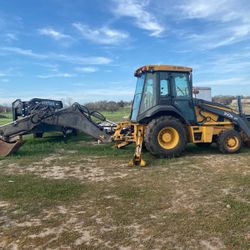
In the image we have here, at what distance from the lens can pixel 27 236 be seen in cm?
381

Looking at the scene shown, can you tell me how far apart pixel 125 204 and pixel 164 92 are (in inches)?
175

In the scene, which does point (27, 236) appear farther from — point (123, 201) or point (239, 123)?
point (239, 123)

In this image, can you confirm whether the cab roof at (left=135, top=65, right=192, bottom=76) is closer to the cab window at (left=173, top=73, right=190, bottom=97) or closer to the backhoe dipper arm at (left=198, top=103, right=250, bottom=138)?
the cab window at (left=173, top=73, right=190, bottom=97)

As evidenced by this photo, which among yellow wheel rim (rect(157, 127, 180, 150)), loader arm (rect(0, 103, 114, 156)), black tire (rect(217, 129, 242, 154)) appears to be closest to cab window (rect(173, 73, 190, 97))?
yellow wheel rim (rect(157, 127, 180, 150))

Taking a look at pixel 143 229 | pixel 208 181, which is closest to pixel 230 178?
pixel 208 181

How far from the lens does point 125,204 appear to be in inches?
190

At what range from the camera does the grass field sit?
3674 millimetres

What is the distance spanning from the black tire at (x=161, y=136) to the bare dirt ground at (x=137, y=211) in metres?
0.93

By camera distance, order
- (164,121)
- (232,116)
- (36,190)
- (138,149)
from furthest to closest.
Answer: (232,116) → (164,121) → (138,149) → (36,190)

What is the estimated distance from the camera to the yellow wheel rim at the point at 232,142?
8.98 metres

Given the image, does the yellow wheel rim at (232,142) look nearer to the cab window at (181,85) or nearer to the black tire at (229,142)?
the black tire at (229,142)

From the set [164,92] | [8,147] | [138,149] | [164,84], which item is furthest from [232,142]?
[8,147]

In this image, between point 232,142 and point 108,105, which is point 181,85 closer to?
point 232,142

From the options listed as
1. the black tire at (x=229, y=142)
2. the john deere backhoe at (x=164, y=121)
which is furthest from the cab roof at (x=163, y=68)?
the black tire at (x=229, y=142)
